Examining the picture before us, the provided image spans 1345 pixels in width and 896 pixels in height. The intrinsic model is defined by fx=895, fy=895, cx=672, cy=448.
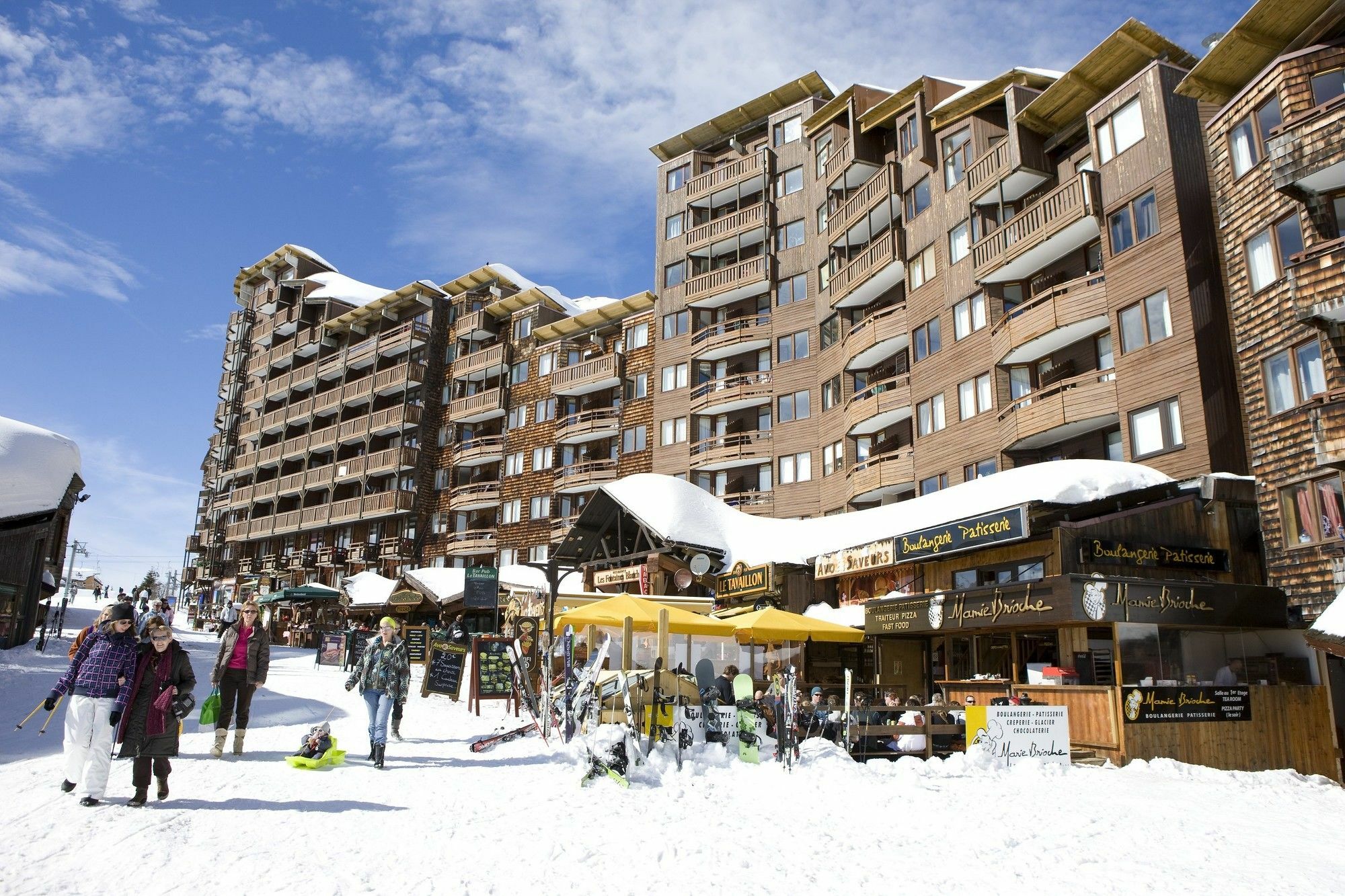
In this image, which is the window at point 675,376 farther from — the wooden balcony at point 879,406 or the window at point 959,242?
the window at point 959,242

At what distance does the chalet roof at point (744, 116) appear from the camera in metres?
42.5

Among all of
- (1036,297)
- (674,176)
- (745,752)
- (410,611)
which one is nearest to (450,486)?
(410,611)

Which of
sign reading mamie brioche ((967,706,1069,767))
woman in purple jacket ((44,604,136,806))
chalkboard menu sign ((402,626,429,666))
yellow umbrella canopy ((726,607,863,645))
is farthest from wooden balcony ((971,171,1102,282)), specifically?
woman in purple jacket ((44,604,136,806))

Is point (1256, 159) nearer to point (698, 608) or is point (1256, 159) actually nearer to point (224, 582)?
point (698, 608)

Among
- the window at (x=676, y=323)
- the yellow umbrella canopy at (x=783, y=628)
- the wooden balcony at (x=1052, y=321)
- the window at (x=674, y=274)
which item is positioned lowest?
the yellow umbrella canopy at (x=783, y=628)

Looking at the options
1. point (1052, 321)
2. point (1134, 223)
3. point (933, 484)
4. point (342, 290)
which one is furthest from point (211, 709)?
point (342, 290)

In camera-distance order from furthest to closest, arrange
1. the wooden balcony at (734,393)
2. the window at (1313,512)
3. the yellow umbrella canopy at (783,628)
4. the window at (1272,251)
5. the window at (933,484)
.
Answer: the wooden balcony at (734,393), the window at (933,484), the window at (1272,251), the yellow umbrella canopy at (783,628), the window at (1313,512)

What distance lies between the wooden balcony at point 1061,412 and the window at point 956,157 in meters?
9.38

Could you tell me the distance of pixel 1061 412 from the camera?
23547 mm

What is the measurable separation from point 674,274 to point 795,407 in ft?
35.8

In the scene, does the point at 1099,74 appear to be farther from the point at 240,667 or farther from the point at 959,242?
the point at 240,667

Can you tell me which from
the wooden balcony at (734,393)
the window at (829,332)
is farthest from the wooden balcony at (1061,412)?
the wooden balcony at (734,393)

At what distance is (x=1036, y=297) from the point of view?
25016 millimetres

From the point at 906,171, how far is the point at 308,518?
4466cm
